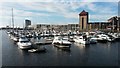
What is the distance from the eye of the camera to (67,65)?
56.3 feet

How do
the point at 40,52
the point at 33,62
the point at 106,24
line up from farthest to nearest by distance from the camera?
1. the point at 106,24
2. the point at 40,52
3. the point at 33,62

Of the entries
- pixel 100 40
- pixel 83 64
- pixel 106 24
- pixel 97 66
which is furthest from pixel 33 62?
pixel 106 24

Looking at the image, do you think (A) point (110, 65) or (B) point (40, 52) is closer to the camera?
(A) point (110, 65)

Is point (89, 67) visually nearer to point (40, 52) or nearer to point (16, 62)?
point (16, 62)

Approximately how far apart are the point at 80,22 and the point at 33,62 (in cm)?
6923

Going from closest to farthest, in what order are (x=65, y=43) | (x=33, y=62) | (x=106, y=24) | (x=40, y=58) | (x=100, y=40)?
1. (x=33, y=62)
2. (x=40, y=58)
3. (x=65, y=43)
4. (x=100, y=40)
5. (x=106, y=24)

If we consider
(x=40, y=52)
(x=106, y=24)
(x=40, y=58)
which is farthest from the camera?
(x=106, y=24)

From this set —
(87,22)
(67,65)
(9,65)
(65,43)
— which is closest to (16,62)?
(9,65)

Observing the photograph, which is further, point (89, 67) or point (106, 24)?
point (106, 24)

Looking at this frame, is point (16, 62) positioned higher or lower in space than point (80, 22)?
lower

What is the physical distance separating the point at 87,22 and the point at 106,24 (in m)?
7.64

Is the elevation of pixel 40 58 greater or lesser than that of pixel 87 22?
lesser

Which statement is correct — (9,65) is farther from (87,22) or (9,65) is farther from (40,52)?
(87,22)

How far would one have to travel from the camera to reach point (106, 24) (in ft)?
275
